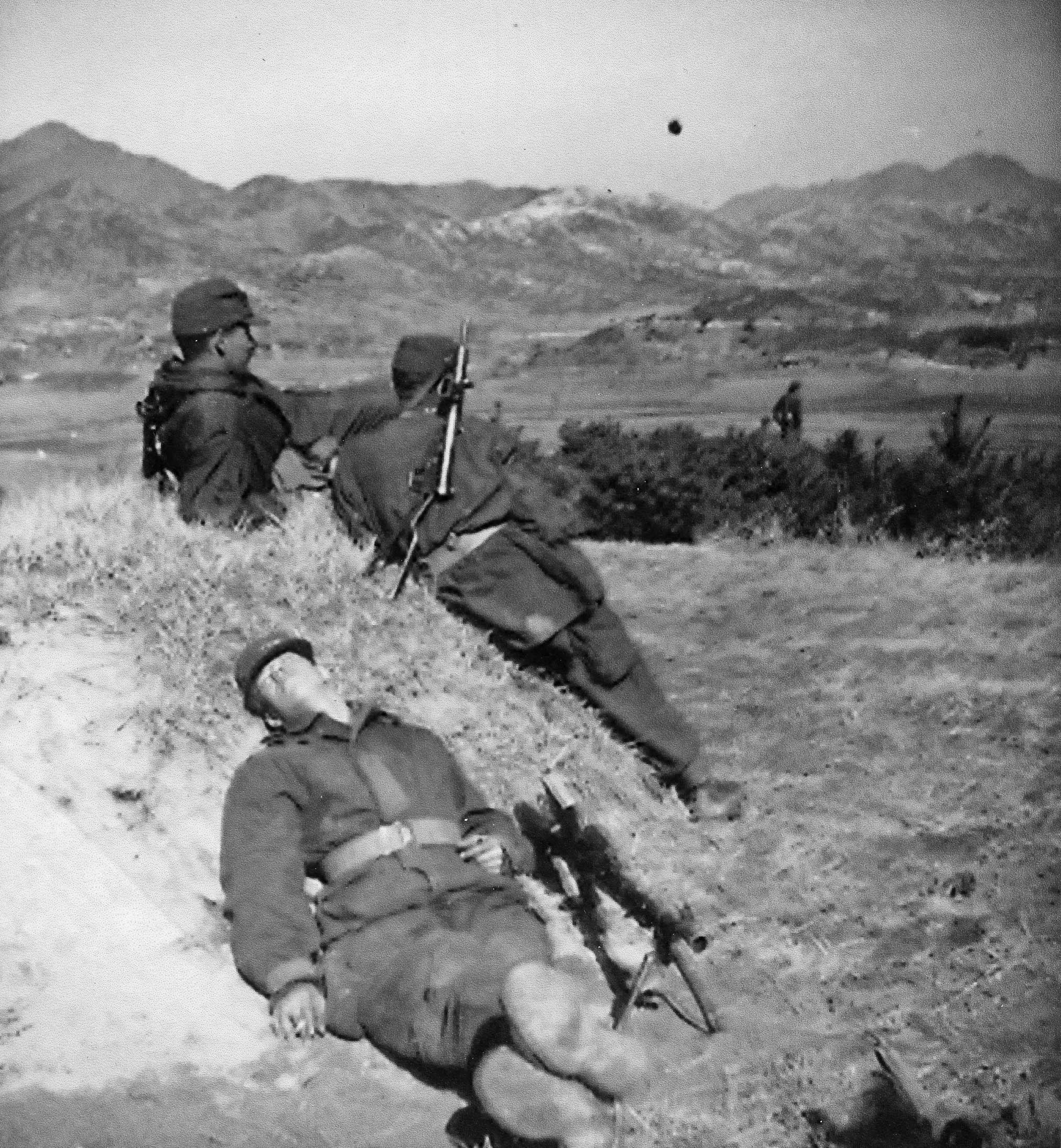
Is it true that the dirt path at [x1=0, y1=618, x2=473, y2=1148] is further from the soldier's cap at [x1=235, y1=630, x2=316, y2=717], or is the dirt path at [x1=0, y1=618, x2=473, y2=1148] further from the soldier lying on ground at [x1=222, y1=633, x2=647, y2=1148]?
the soldier's cap at [x1=235, y1=630, x2=316, y2=717]

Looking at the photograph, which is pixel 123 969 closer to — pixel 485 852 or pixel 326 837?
pixel 326 837

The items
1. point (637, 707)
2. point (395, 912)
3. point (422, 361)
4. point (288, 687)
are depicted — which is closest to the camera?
point (395, 912)

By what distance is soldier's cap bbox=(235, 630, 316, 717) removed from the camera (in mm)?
3828

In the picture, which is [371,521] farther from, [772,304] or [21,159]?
[772,304]

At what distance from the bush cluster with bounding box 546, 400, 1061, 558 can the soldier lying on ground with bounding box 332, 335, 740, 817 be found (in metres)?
3.58

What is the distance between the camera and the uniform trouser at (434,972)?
9.61 feet

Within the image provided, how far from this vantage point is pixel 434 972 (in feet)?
9.97

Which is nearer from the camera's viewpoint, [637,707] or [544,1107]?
[544,1107]

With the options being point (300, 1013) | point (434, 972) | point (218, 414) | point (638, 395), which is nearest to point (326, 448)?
point (218, 414)

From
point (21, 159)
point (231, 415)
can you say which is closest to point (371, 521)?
point (231, 415)

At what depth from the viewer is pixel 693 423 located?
36.9 ft

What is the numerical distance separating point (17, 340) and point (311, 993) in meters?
9.06

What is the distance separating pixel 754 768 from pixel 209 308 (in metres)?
3.17

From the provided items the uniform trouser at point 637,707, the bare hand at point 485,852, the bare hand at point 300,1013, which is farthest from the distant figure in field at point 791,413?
the bare hand at point 300,1013
